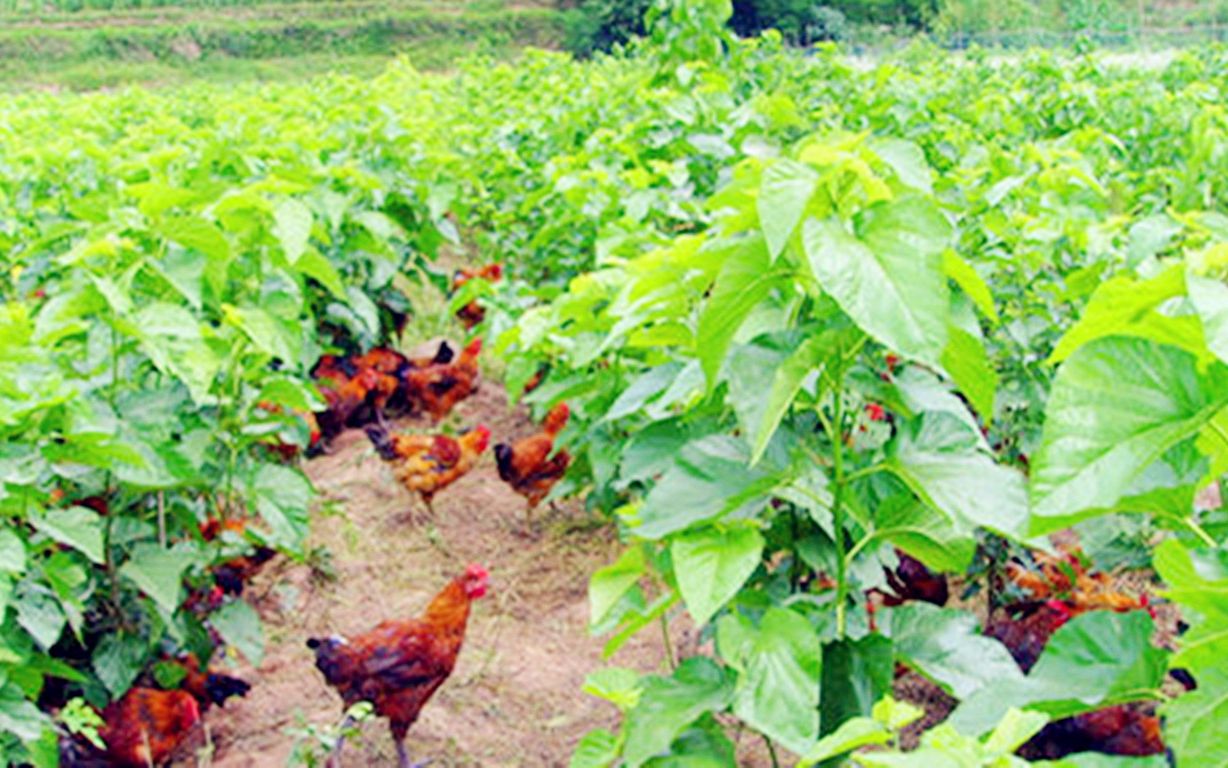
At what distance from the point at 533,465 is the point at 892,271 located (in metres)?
3.04

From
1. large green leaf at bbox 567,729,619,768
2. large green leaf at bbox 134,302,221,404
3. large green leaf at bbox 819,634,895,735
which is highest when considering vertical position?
large green leaf at bbox 134,302,221,404

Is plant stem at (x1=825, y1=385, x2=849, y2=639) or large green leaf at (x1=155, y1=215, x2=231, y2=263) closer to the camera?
plant stem at (x1=825, y1=385, x2=849, y2=639)

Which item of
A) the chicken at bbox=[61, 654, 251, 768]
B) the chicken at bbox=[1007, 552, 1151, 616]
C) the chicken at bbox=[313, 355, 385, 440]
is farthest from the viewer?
the chicken at bbox=[313, 355, 385, 440]

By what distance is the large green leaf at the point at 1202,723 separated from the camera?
110 cm

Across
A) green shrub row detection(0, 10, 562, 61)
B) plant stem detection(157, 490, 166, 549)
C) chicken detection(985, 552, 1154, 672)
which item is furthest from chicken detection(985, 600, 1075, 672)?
green shrub row detection(0, 10, 562, 61)

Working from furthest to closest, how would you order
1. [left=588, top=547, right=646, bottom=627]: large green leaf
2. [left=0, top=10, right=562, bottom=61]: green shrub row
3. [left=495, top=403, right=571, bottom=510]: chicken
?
[left=0, top=10, right=562, bottom=61]: green shrub row → [left=495, top=403, right=571, bottom=510]: chicken → [left=588, top=547, right=646, bottom=627]: large green leaf

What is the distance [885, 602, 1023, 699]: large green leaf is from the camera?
1625 mm

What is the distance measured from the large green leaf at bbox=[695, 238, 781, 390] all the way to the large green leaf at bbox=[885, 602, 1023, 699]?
50cm

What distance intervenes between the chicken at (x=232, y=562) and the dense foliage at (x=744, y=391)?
0.26ft

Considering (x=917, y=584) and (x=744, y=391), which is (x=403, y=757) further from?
(x=744, y=391)

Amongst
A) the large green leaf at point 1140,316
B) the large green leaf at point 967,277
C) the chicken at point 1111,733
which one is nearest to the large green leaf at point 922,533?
the large green leaf at point 967,277

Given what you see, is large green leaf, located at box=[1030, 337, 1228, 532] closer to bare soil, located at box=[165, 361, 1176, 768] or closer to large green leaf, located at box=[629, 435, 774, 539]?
large green leaf, located at box=[629, 435, 774, 539]

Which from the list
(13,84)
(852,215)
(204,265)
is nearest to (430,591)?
(204,265)

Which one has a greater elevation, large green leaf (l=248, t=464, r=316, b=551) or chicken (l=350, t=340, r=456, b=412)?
Answer: large green leaf (l=248, t=464, r=316, b=551)
